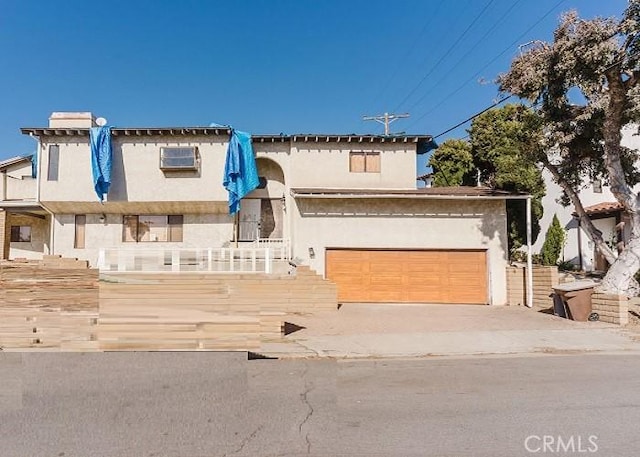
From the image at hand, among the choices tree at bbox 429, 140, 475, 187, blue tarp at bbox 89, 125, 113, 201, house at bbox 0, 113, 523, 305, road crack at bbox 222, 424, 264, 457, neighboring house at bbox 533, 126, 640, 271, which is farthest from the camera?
neighboring house at bbox 533, 126, 640, 271

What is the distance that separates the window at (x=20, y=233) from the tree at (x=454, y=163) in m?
17.8

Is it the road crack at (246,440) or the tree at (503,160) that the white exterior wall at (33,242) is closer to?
the tree at (503,160)

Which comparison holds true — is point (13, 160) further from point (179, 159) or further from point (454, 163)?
point (454, 163)

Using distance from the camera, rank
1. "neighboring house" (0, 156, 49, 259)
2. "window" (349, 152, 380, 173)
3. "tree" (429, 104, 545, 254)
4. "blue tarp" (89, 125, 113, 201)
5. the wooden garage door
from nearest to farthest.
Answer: "tree" (429, 104, 545, 254) → the wooden garage door → "blue tarp" (89, 125, 113, 201) → "window" (349, 152, 380, 173) → "neighboring house" (0, 156, 49, 259)

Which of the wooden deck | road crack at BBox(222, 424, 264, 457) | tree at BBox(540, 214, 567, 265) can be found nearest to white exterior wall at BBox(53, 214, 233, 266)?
the wooden deck

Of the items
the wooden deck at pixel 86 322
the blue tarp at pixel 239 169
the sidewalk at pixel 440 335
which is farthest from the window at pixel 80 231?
the wooden deck at pixel 86 322

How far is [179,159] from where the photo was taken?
52.6 feet

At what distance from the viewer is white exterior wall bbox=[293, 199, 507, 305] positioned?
50.3 ft

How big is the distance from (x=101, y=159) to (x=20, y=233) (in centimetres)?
731

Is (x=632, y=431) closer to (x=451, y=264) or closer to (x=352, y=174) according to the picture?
(x=451, y=264)

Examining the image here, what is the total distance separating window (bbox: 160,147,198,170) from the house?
0.11 feet

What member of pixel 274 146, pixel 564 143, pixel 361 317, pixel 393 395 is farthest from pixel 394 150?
pixel 393 395

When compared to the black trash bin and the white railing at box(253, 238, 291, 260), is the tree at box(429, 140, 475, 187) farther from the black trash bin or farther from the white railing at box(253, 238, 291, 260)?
the black trash bin

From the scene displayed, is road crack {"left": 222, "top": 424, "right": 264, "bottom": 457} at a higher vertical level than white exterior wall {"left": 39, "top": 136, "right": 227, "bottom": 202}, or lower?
lower
